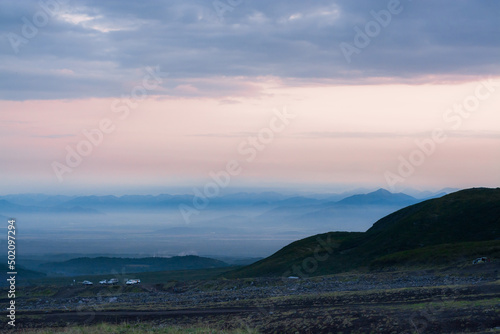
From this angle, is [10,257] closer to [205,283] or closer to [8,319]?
[8,319]

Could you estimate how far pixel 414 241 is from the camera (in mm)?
84562

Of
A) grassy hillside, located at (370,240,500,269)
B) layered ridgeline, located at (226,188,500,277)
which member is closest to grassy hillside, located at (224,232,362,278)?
layered ridgeline, located at (226,188,500,277)

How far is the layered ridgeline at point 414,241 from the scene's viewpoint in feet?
238

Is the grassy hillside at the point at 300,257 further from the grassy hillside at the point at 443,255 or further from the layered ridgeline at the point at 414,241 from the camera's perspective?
the grassy hillside at the point at 443,255

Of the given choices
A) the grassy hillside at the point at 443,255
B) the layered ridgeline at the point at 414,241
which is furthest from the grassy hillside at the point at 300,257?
the grassy hillside at the point at 443,255

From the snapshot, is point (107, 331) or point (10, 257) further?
point (10, 257)

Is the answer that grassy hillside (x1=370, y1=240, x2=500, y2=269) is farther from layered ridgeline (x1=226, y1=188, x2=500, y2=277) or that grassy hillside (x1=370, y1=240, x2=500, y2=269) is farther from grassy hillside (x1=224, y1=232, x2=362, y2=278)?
grassy hillside (x1=224, y1=232, x2=362, y2=278)

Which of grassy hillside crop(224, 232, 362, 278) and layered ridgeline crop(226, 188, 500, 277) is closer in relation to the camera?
layered ridgeline crop(226, 188, 500, 277)

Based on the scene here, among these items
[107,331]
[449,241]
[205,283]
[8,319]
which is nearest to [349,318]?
[107,331]

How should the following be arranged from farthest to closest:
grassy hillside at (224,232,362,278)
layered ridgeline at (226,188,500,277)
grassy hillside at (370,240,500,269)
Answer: grassy hillside at (224,232,362,278)
layered ridgeline at (226,188,500,277)
grassy hillside at (370,240,500,269)

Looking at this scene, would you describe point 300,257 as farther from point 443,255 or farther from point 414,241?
point 443,255

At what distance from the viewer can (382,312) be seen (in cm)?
2991

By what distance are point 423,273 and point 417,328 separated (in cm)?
2705

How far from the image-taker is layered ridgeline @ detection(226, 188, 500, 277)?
72438 mm
